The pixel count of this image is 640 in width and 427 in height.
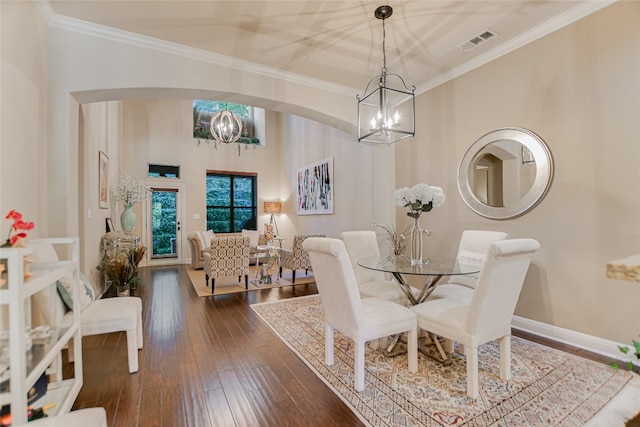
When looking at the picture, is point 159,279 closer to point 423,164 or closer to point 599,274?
point 423,164

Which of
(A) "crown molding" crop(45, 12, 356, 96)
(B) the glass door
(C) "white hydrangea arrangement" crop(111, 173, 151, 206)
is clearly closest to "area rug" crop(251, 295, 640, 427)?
(A) "crown molding" crop(45, 12, 356, 96)

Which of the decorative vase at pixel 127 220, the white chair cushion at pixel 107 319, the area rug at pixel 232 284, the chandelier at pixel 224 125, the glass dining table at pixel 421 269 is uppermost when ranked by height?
the chandelier at pixel 224 125

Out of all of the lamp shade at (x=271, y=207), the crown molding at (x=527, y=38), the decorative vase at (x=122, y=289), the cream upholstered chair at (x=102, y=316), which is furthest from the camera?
the lamp shade at (x=271, y=207)

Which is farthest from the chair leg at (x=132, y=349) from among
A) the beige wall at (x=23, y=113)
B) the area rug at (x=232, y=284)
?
the area rug at (x=232, y=284)

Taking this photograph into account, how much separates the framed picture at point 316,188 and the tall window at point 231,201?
1868mm

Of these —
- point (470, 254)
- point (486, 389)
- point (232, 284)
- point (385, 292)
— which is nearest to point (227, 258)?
point (232, 284)

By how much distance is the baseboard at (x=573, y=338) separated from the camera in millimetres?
2426

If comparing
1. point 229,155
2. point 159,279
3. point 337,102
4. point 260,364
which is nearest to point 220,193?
point 229,155

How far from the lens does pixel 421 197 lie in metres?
2.67

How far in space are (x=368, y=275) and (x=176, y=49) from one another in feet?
10.6

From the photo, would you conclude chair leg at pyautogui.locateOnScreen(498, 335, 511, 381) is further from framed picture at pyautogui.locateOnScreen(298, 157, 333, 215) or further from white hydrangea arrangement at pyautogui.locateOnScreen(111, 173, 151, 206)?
white hydrangea arrangement at pyautogui.locateOnScreen(111, 173, 151, 206)

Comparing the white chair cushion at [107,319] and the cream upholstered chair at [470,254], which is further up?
the cream upholstered chair at [470,254]

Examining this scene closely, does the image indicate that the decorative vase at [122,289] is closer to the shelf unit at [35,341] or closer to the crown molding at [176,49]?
the shelf unit at [35,341]

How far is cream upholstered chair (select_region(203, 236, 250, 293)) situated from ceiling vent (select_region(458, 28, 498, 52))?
157 inches
